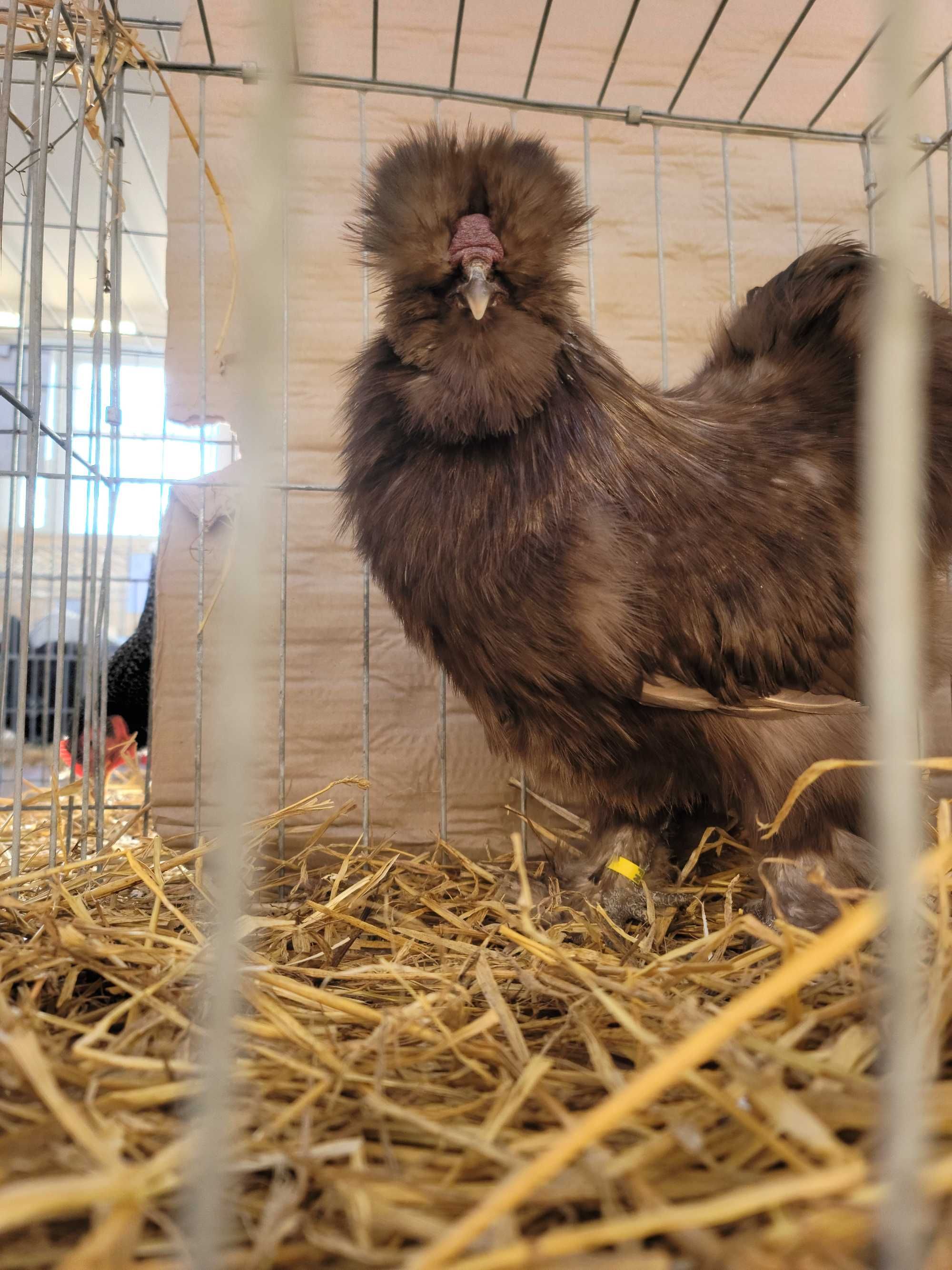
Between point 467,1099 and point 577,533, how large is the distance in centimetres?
80

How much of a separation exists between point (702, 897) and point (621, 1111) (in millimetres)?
1261

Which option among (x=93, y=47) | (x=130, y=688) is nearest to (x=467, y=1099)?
(x=93, y=47)

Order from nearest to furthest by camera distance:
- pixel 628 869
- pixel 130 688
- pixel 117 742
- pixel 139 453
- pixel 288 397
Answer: pixel 628 869 < pixel 288 397 < pixel 130 688 < pixel 117 742 < pixel 139 453

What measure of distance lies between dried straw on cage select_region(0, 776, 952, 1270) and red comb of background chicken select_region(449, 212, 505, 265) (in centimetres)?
104

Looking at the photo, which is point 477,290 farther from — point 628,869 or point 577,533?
point 628,869

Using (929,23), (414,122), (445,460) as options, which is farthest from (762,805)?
(929,23)

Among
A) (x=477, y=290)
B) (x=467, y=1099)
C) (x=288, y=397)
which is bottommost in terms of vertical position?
(x=467, y=1099)

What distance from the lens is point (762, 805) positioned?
1.30 m

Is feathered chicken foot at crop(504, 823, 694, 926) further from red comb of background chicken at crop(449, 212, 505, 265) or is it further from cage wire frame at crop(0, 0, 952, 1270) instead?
red comb of background chicken at crop(449, 212, 505, 265)

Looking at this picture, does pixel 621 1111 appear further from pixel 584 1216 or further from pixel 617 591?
pixel 617 591

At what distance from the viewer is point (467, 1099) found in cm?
72

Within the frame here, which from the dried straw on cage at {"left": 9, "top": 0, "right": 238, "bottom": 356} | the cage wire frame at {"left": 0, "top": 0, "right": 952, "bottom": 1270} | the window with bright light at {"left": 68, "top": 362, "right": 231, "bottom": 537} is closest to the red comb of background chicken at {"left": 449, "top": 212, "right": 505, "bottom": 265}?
the cage wire frame at {"left": 0, "top": 0, "right": 952, "bottom": 1270}

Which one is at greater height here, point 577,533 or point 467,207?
point 467,207

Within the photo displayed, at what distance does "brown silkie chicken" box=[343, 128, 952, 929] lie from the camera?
124 cm
